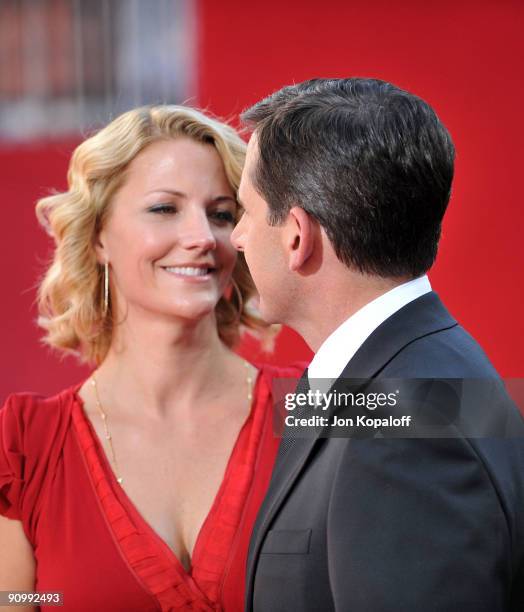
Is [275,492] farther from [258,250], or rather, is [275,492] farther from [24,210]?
[24,210]

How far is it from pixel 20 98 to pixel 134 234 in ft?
9.89

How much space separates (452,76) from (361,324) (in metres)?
3.33

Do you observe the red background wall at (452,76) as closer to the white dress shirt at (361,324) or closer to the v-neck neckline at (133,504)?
the v-neck neckline at (133,504)

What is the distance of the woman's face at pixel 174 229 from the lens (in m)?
2.34

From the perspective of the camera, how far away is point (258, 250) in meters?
1.53

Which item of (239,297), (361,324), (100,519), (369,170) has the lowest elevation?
(100,519)

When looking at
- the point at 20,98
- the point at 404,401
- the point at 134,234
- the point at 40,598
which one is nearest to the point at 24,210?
the point at 20,98

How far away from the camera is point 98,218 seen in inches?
97.4

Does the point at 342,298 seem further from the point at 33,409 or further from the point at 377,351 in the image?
the point at 33,409

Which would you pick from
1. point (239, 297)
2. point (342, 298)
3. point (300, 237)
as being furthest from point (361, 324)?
point (239, 297)

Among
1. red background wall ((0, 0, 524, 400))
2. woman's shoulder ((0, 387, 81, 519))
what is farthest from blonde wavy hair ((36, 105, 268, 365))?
red background wall ((0, 0, 524, 400))

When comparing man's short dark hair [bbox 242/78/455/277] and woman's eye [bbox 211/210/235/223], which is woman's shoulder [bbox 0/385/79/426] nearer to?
woman's eye [bbox 211/210/235/223]

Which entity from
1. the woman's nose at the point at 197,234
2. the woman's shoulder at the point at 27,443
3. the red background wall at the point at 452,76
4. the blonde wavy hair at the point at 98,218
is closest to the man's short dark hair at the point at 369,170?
the woman's nose at the point at 197,234

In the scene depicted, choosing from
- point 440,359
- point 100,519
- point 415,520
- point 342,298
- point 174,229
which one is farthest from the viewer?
point 174,229
